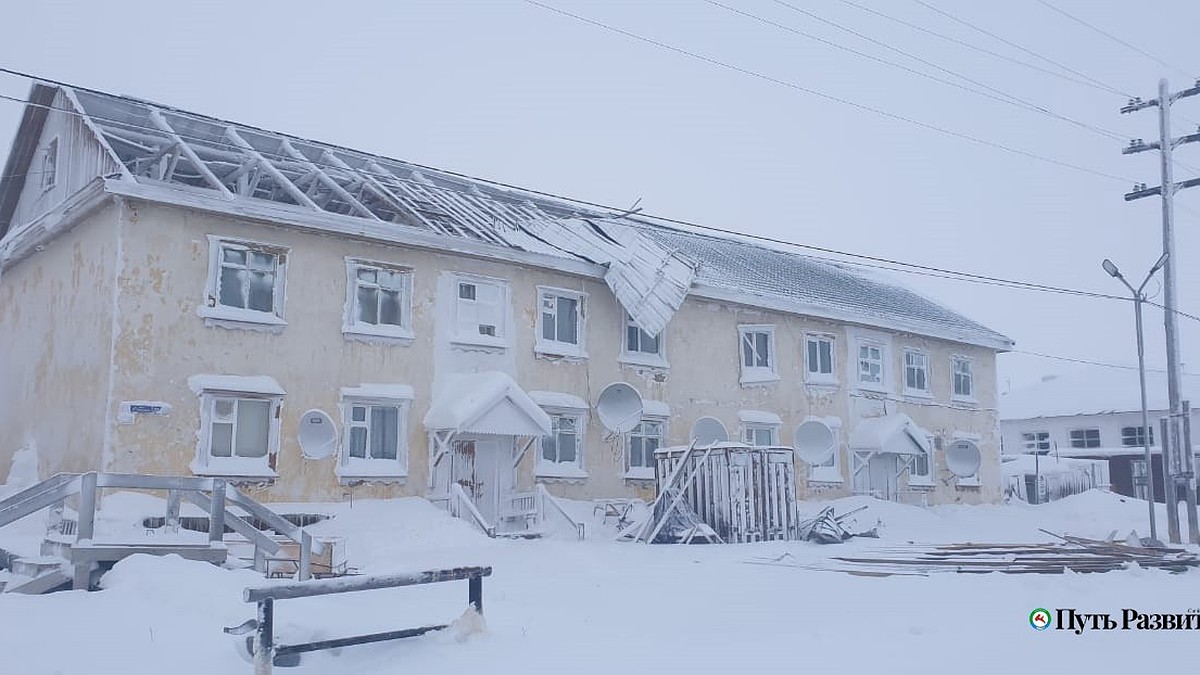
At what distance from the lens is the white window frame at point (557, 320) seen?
22578 mm

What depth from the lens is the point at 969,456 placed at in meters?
31.8

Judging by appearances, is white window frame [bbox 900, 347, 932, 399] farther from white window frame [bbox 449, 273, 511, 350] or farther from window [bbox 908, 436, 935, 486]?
white window frame [bbox 449, 273, 511, 350]

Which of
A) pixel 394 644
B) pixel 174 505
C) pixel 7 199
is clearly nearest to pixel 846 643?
pixel 394 644

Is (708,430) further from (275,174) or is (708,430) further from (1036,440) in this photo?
(1036,440)

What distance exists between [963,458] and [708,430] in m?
11.3

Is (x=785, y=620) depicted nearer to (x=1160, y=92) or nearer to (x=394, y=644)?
(x=394, y=644)

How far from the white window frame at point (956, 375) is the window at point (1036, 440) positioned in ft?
81.7

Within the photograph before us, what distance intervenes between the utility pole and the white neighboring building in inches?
926

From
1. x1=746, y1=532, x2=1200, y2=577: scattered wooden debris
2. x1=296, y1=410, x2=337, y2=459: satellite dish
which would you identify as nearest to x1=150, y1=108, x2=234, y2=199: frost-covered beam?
x1=296, y1=410, x2=337, y2=459: satellite dish

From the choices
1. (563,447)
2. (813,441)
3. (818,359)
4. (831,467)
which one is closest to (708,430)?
(813,441)

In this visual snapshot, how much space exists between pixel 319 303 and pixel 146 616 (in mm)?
11333

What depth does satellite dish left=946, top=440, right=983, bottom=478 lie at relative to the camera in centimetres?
3159

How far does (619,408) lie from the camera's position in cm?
2322
